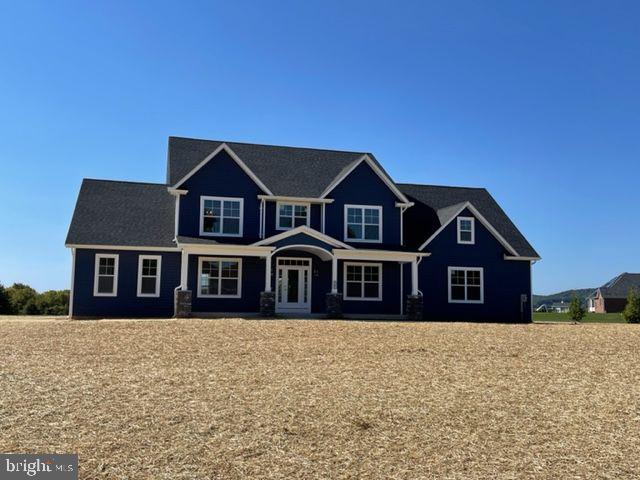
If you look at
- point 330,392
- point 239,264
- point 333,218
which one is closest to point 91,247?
point 239,264

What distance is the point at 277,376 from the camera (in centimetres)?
1237

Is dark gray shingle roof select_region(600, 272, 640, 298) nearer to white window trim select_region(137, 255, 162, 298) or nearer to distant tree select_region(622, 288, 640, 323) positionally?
distant tree select_region(622, 288, 640, 323)

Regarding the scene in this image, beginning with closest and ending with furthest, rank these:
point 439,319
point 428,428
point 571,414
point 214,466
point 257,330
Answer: point 214,466
point 428,428
point 571,414
point 257,330
point 439,319

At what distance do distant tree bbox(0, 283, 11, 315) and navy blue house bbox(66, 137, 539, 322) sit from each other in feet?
36.7

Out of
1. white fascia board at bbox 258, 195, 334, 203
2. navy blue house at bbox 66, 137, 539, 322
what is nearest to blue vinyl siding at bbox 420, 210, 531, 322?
navy blue house at bbox 66, 137, 539, 322

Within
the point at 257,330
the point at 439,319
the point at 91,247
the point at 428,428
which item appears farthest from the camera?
the point at 439,319

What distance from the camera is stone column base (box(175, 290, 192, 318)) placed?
82.5ft

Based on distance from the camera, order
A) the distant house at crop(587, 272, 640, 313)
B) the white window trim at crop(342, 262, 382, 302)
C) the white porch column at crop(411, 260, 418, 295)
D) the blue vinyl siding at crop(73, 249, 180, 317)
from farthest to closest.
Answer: the distant house at crop(587, 272, 640, 313) < the white window trim at crop(342, 262, 382, 302) < the white porch column at crop(411, 260, 418, 295) < the blue vinyl siding at crop(73, 249, 180, 317)

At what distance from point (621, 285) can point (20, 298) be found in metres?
72.3

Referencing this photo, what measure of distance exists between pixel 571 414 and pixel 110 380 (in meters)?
8.39

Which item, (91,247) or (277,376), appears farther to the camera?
(91,247)

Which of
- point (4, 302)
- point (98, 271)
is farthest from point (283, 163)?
point (4, 302)

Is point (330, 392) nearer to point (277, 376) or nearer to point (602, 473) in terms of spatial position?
point (277, 376)

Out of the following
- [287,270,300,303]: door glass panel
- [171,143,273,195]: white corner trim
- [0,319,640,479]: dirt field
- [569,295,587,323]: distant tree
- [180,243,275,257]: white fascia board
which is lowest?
[0,319,640,479]: dirt field
